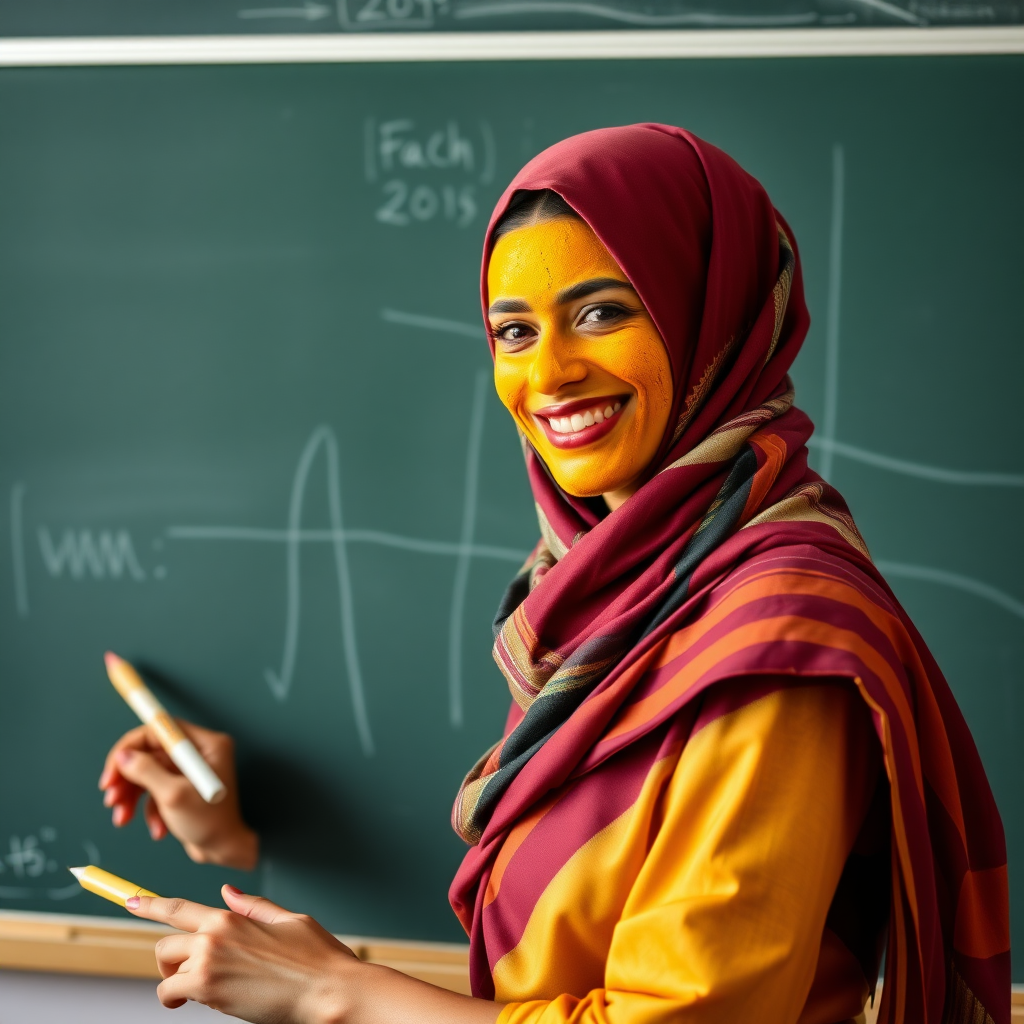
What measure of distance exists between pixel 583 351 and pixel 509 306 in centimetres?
8

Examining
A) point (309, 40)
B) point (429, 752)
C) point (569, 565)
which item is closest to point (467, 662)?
point (429, 752)

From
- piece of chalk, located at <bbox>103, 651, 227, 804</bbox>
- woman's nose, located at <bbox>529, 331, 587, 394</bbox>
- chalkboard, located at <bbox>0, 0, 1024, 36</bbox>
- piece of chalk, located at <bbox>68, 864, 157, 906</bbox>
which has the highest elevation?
chalkboard, located at <bbox>0, 0, 1024, 36</bbox>

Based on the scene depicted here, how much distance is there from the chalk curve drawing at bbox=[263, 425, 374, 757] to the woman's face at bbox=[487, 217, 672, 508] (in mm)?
654

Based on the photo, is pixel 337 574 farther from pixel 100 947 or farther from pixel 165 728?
pixel 100 947

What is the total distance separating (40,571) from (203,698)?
33cm

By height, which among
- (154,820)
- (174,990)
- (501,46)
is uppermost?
(501,46)

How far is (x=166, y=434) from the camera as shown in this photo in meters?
1.48

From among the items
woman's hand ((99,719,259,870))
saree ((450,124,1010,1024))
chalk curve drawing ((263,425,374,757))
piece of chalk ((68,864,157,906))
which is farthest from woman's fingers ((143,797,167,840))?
saree ((450,124,1010,1024))

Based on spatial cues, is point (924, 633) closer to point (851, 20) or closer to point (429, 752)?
point (429, 752)

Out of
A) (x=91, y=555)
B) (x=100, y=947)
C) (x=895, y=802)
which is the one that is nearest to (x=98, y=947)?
(x=100, y=947)

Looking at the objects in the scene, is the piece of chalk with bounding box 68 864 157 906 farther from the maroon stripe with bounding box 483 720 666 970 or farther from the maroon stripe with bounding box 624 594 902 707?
the maroon stripe with bounding box 624 594 902 707

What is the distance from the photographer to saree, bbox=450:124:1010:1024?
70 centimetres

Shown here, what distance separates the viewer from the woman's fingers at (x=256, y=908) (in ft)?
2.79

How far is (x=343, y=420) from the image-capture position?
145cm
